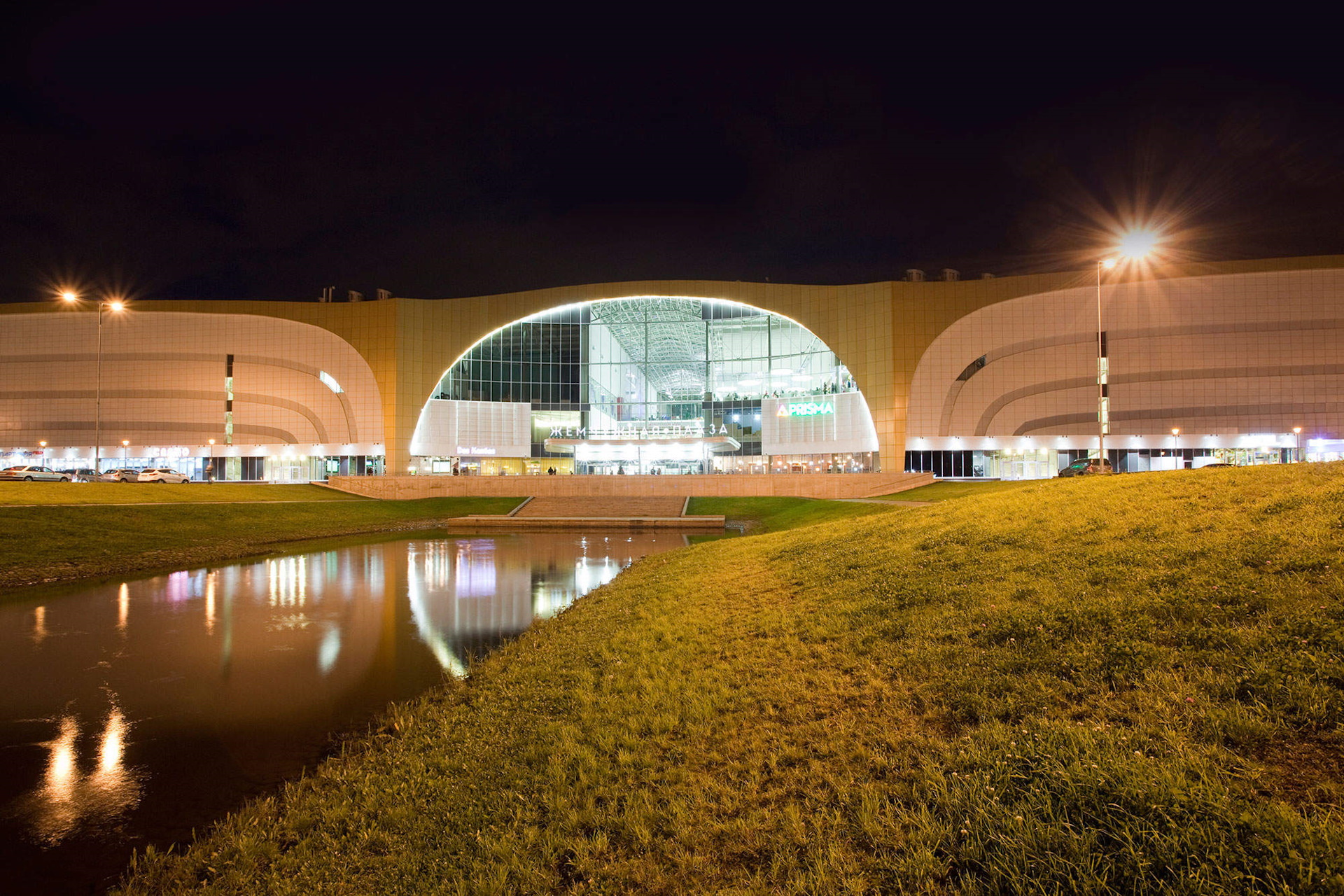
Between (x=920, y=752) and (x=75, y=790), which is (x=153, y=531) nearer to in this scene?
(x=75, y=790)

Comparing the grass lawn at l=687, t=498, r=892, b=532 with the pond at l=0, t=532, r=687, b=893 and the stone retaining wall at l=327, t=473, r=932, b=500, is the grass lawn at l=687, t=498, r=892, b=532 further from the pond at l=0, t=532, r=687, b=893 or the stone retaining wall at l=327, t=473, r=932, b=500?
the pond at l=0, t=532, r=687, b=893

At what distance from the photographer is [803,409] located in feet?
194

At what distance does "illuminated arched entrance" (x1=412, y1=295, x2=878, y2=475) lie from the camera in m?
59.2

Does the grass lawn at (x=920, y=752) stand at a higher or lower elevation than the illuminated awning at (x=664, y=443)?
lower

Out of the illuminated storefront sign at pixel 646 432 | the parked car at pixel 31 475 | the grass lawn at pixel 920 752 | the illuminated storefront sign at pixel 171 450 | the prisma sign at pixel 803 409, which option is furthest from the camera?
the illuminated storefront sign at pixel 171 450

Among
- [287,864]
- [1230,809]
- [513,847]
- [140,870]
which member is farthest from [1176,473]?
[140,870]

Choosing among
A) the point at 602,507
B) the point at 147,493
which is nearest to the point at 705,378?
the point at 602,507

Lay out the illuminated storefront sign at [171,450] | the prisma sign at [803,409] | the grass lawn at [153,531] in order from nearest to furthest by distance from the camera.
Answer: the grass lawn at [153,531] < the prisma sign at [803,409] < the illuminated storefront sign at [171,450]

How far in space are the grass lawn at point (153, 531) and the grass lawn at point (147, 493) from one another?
0.45 meters

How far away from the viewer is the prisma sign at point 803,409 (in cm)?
5891

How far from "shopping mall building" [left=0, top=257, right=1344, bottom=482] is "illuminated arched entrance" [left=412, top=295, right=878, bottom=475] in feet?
0.67

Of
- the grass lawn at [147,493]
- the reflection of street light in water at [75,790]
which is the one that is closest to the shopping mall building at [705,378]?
the grass lawn at [147,493]

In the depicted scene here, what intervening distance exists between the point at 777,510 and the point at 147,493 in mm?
35473

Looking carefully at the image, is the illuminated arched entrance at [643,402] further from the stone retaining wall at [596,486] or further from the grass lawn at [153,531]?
the grass lawn at [153,531]
